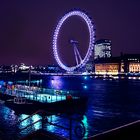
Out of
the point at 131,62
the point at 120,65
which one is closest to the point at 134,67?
the point at 131,62

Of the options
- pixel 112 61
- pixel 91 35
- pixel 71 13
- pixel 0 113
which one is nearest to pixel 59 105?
pixel 0 113

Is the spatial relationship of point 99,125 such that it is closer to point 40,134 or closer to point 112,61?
point 40,134

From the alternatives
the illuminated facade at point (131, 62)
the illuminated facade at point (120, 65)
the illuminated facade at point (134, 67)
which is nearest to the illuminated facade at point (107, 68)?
the illuminated facade at point (120, 65)

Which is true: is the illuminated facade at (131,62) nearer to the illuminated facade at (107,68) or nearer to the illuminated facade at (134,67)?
the illuminated facade at (134,67)

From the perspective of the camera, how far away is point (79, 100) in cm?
2956

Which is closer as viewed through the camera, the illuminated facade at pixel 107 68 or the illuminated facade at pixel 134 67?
the illuminated facade at pixel 134 67

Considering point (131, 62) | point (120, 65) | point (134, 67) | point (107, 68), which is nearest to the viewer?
Answer: point (134, 67)

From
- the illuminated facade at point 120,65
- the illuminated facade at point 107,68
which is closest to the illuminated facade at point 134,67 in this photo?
the illuminated facade at point 120,65

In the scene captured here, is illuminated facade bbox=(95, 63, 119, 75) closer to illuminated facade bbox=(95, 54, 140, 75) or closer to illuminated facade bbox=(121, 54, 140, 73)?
illuminated facade bbox=(95, 54, 140, 75)

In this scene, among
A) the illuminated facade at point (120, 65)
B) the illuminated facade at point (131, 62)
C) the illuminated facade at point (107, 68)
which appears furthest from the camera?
the illuminated facade at point (107, 68)

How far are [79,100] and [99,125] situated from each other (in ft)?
24.7

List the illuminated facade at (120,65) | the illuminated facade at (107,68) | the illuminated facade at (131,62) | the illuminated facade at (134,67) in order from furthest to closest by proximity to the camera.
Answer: the illuminated facade at (107,68) → the illuminated facade at (120,65) → the illuminated facade at (131,62) → the illuminated facade at (134,67)

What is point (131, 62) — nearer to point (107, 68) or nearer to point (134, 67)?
point (134, 67)

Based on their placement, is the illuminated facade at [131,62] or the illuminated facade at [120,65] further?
the illuminated facade at [120,65]
